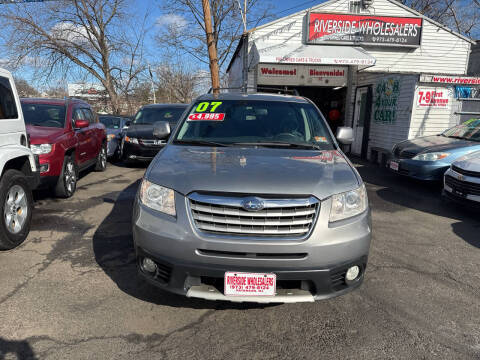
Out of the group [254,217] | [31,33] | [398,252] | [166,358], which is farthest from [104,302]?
[31,33]

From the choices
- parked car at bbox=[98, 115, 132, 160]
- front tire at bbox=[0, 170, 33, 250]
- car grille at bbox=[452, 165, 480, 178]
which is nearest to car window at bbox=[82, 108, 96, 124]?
parked car at bbox=[98, 115, 132, 160]

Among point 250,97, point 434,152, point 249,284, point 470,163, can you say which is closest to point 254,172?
point 249,284

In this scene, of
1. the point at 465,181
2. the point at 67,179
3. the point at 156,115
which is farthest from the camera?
the point at 156,115

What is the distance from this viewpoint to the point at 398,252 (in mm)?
3863

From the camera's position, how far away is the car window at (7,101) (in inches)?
147

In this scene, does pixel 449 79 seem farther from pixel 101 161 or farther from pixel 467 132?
pixel 101 161

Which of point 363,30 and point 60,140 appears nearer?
point 60,140

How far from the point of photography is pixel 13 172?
3723 mm

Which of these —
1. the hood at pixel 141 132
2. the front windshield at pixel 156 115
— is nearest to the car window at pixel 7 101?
the hood at pixel 141 132

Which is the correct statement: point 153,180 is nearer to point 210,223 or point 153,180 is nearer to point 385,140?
point 210,223

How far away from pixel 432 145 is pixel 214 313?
6401mm

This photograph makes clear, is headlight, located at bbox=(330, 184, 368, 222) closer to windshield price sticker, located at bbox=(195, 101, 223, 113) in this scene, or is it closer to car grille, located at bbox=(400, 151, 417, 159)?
windshield price sticker, located at bbox=(195, 101, 223, 113)

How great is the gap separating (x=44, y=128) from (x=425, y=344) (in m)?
6.14

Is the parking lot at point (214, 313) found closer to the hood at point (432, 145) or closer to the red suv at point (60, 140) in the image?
the red suv at point (60, 140)
